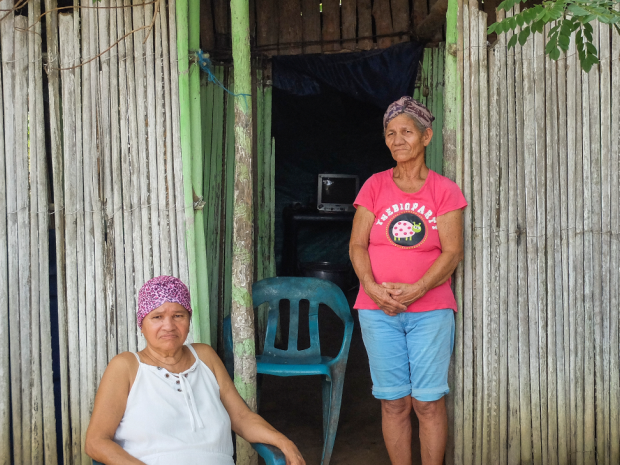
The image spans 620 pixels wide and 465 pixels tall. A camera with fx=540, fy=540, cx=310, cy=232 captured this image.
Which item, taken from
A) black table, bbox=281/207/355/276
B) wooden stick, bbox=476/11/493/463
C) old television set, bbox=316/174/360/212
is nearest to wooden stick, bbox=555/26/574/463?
wooden stick, bbox=476/11/493/463

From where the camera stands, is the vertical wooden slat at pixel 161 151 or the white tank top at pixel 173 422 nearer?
the white tank top at pixel 173 422

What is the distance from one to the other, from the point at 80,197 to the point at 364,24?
10.4 ft

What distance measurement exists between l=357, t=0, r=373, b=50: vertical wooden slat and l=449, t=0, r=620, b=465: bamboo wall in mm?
2244

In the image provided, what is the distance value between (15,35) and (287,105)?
17.2 feet

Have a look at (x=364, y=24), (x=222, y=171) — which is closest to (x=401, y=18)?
(x=364, y=24)

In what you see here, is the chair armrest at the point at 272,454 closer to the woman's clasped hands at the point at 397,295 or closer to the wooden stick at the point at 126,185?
the woman's clasped hands at the point at 397,295

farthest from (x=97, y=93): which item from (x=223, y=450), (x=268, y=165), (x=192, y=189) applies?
(x=268, y=165)

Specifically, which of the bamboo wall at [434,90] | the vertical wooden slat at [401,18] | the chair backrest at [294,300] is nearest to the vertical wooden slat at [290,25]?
the vertical wooden slat at [401,18]

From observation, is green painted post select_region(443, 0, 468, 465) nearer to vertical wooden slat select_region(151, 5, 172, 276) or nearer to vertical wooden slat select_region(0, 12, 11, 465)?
vertical wooden slat select_region(151, 5, 172, 276)

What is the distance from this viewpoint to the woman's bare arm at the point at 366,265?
2350 mm

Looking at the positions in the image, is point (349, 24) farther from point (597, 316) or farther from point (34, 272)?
point (34, 272)

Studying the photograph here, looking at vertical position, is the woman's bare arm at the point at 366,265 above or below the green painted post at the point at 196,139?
below

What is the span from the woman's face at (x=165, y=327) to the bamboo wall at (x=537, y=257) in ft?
4.70

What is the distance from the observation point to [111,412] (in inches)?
69.2
